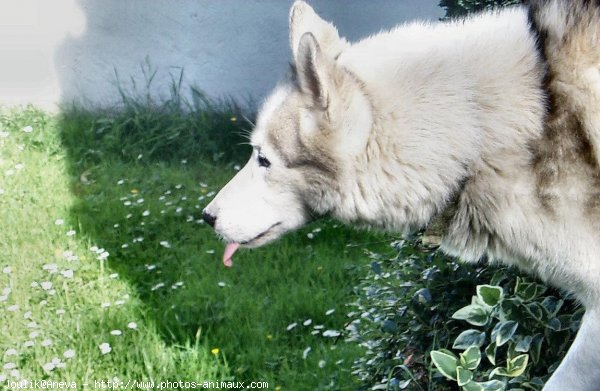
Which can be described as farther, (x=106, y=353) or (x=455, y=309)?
(x=106, y=353)

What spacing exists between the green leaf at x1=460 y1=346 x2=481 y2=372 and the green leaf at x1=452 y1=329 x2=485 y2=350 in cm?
9

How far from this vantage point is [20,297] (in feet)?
13.9

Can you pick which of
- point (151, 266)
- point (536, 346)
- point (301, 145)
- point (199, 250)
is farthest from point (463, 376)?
point (199, 250)

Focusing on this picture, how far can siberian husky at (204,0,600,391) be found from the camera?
95.1 inches

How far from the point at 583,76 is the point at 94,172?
3936mm

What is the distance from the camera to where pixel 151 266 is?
181 inches

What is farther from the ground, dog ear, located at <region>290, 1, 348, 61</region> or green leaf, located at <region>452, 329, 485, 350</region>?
dog ear, located at <region>290, 1, 348, 61</region>

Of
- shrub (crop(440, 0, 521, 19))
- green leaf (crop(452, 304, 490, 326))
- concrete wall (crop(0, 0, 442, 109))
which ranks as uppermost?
concrete wall (crop(0, 0, 442, 109))

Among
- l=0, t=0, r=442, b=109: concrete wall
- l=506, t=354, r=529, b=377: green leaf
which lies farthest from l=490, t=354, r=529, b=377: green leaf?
l=0, t=0, r=442, b=109: concrete wall

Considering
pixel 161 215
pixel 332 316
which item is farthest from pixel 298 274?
pixel 161 215

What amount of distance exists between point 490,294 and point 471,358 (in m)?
0.19

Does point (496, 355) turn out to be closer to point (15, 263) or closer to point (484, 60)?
point (484, 60)

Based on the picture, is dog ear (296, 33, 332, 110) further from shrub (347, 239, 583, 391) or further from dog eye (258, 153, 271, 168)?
shrub (347, 239, 583, 391)

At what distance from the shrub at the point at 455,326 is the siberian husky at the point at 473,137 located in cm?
13
